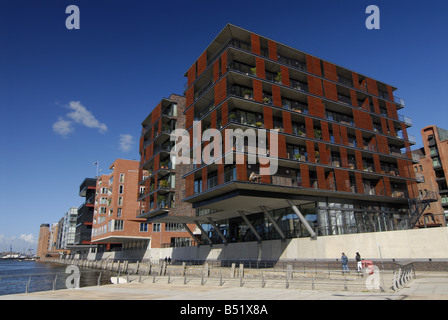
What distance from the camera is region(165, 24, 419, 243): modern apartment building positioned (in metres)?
32.2

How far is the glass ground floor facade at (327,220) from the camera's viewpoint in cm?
3388

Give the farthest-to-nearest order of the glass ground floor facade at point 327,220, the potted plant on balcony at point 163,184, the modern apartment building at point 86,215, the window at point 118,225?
the modern apartment building at point 86,215 → the window at point 118,225 → the potted plant on balcony at point 163,184 → the glass ground floor facade at point 327,220

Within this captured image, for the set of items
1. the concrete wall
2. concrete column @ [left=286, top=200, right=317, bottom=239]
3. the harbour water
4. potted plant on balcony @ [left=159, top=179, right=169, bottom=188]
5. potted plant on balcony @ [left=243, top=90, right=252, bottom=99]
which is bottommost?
the harbour water

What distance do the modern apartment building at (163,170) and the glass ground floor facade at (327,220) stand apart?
3954mm

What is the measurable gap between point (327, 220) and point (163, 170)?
76.2 feet

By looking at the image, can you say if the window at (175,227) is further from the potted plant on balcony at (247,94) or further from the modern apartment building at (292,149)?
the potted plant on balcony at (247,94)

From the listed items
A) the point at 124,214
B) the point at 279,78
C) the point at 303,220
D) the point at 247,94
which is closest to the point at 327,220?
the point at 303,220

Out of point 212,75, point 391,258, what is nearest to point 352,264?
point 391,258

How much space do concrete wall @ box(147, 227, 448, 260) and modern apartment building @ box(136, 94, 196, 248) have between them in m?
9.62

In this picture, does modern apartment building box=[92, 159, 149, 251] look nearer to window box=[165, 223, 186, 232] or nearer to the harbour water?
window box=[165, 223, 186, 232]

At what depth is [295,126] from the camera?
36.7 meters

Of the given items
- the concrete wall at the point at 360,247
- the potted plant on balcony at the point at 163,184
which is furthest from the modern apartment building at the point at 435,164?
the potted plant on balcony at the point at 163,184

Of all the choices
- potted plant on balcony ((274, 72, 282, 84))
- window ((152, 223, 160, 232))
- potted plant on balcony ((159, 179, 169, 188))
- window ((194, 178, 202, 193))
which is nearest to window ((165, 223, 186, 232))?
window ((152, 223, 160, 232))
